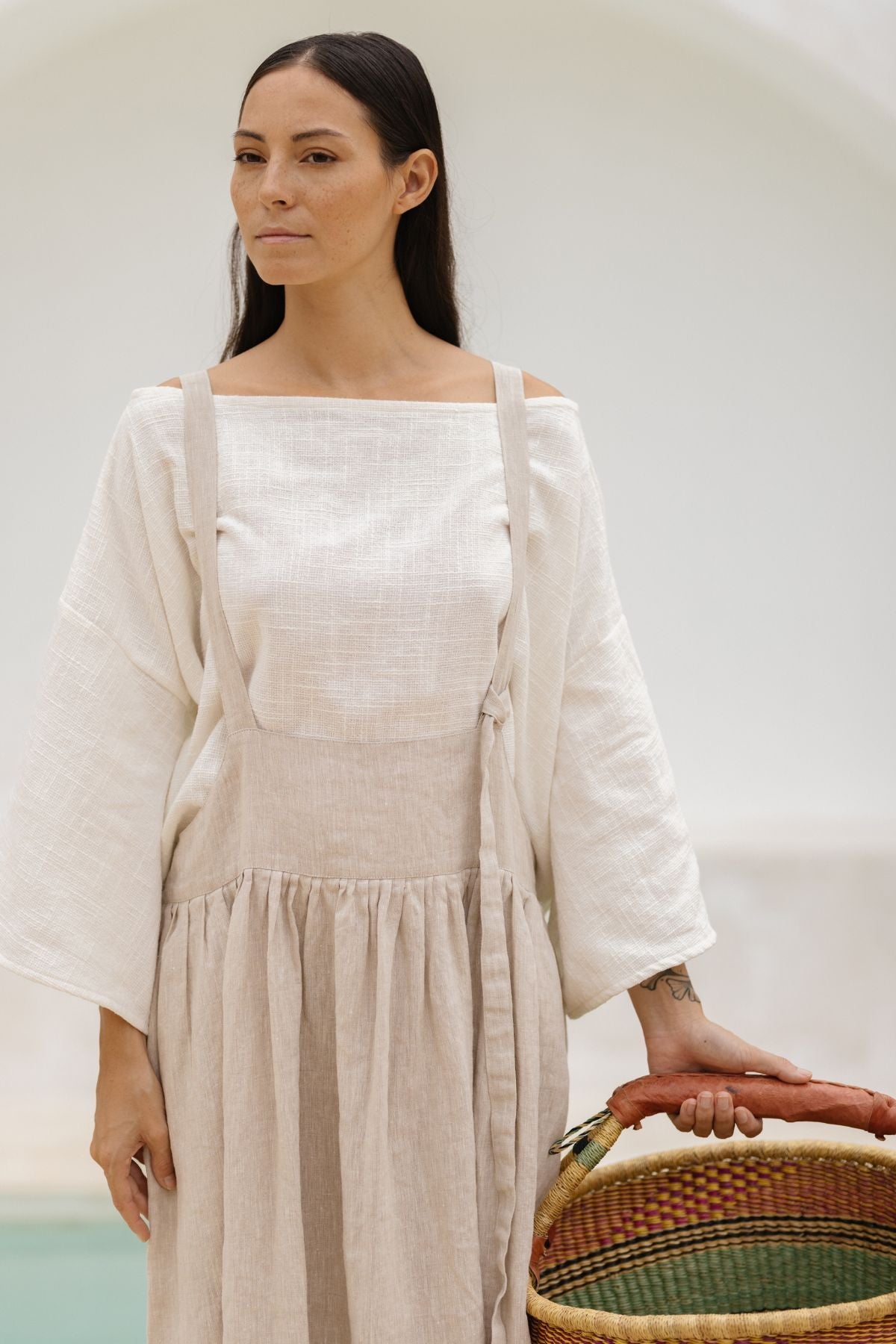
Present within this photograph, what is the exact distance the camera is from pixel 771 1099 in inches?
54.9

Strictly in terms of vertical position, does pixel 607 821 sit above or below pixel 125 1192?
above

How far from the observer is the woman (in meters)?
1.38

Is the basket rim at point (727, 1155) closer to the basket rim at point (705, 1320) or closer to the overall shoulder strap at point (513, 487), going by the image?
the basket rim at point (705, 1320)

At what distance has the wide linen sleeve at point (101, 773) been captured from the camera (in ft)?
4.68

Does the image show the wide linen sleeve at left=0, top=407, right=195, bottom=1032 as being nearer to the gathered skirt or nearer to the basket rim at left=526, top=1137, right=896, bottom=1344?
the gathered skirt

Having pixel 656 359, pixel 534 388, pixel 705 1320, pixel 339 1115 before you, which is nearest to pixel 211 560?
pixel 534 388

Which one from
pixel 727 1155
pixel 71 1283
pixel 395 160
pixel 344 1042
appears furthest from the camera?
pixel 71 1283

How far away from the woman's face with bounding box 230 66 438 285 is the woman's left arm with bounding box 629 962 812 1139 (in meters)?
0.74

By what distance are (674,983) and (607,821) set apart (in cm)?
17

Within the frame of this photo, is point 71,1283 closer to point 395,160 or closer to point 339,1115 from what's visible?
point 339,1115

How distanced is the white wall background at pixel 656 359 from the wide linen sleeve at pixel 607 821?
1887mm

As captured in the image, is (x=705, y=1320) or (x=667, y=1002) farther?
(x=667, y=1002)

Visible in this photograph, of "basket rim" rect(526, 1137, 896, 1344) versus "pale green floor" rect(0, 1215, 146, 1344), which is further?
"pale green floor" rect(0, 1215, 146, 1344)

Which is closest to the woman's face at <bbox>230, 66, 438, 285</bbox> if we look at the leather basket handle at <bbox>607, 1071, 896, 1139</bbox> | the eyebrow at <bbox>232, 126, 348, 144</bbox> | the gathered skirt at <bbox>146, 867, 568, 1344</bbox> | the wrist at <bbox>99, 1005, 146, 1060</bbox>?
the eyebrow at <bbox>232, 126, 348, 144</bbox>
